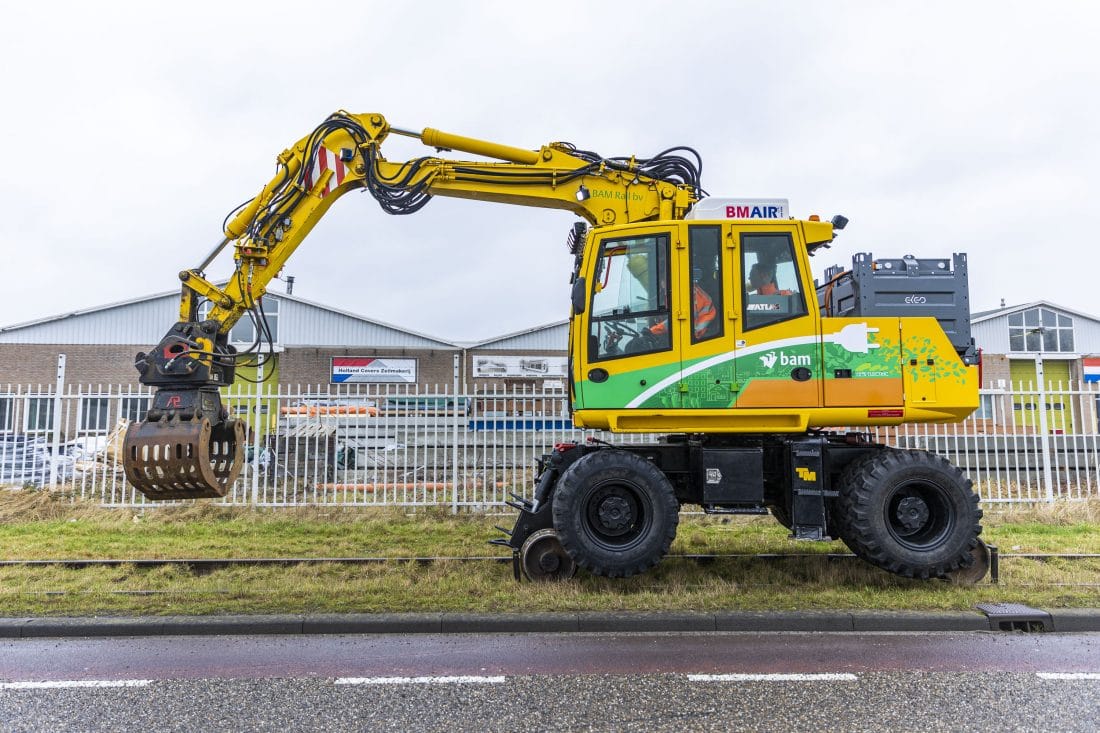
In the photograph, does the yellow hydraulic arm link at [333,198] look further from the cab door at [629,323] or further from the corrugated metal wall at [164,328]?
the corrugated metal wall at [164,328]

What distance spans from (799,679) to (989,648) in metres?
1.59

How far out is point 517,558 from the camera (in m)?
6.08

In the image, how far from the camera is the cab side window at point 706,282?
588 cm

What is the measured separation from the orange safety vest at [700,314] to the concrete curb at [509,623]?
2.27m

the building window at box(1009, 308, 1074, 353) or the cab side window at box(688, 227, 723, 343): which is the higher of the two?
the building window at box(1009, 308, 1074, 353)

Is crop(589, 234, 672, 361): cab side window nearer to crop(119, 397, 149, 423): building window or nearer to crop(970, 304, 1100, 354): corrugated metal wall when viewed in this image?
crop(119, 397, 149, 423): building window

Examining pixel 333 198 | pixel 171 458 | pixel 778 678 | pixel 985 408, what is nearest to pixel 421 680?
pixel 778 678

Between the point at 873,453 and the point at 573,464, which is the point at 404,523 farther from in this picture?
the point at 873,453

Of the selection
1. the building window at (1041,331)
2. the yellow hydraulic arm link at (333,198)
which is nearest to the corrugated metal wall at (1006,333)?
the building window at (1041,331)

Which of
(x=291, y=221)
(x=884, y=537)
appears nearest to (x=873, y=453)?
(x=884, y=537)

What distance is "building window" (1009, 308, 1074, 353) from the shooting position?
29.9 meters

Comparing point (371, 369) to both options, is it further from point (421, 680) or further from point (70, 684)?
point (421, 680)

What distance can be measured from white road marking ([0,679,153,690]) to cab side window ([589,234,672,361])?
392 cm

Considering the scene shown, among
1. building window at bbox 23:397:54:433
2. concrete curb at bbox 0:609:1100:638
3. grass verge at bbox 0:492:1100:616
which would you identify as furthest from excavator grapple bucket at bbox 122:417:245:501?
building window at bbox 23:397:54:433
